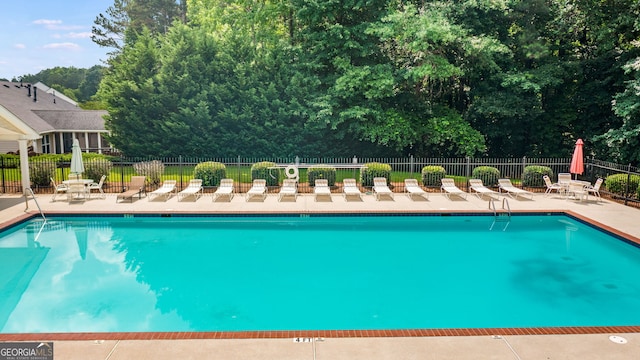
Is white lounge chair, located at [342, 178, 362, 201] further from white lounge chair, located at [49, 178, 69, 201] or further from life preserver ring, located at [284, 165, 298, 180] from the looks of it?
white lounge chair, located at [49, 178, 69, 201]

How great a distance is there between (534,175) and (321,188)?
927 centimetres

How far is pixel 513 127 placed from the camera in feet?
93.4

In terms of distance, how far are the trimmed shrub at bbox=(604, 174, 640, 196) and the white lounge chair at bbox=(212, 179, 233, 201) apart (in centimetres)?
1473

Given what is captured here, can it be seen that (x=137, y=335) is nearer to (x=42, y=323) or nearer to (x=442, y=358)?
(x=42, y=323)

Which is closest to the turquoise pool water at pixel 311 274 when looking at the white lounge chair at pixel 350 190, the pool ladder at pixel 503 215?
the pool ladder at pixel 503 215

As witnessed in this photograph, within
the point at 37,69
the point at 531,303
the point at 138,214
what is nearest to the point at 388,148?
the point at 138,214

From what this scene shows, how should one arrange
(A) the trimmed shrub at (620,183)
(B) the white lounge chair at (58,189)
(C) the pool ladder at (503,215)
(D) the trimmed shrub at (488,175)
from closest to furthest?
(C) the pool ladder at (503,215)
(A) the trimmed shrub at (620,183)
(B) the white lounge chair at (58,189)
(D) the trimmed shrub at (488,175)

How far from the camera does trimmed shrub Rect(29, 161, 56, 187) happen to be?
807 inches

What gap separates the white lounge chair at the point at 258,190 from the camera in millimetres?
19031

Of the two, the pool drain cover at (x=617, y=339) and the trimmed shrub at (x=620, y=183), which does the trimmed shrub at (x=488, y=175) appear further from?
the pool drain cover at (x=617, y=339)

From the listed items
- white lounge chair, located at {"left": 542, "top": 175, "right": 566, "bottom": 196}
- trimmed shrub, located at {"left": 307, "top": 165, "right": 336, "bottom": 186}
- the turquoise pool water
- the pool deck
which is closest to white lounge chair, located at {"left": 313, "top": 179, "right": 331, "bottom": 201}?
trimmed shrub, located at {"left": 307, "top": 165, "right": 336, "bottom": 186}

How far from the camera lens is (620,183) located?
19125 mm

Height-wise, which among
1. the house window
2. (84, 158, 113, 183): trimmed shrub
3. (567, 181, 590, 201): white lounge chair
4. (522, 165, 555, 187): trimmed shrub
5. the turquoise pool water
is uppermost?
the house window

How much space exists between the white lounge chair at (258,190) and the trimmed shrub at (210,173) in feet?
6.45
